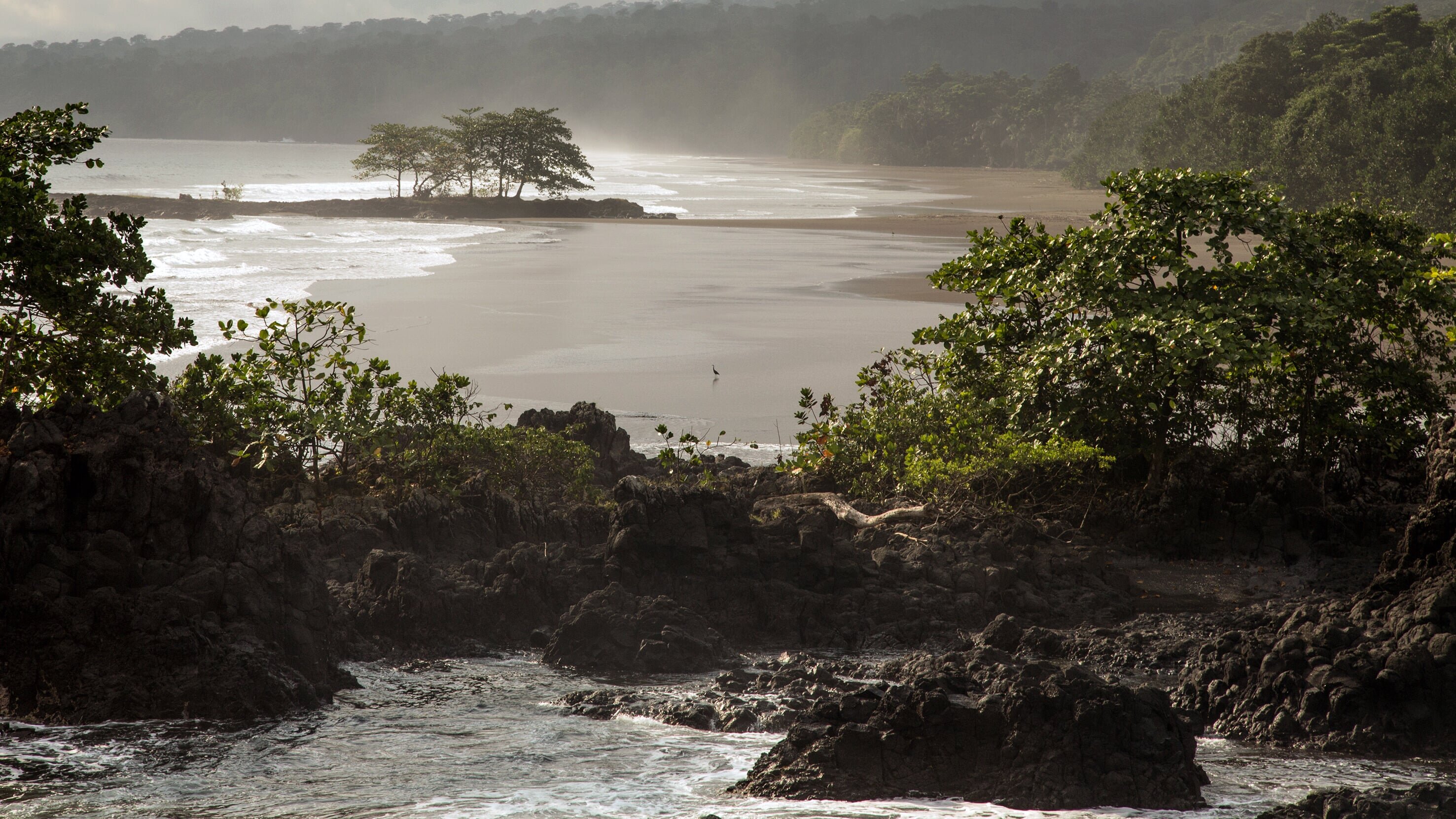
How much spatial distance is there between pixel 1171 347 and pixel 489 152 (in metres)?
46.8

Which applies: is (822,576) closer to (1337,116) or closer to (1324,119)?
(1324,119)

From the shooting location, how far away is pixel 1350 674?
5.79 meters

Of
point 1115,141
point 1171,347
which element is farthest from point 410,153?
point 1171,347

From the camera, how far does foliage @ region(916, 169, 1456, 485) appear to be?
815 cm

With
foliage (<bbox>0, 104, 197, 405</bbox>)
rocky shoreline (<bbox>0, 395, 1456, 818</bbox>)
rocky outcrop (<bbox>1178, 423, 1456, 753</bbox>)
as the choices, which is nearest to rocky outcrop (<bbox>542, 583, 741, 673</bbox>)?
rocky shoreline (<bbox>0, 395, 1456, 818</bbox>)

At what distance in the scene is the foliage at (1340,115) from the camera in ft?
104

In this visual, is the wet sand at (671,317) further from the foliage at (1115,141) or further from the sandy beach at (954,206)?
the foliage at (1115,141)

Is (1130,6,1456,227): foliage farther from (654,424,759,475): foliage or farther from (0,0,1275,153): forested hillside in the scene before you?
(0,0,1275,153): forested hillside

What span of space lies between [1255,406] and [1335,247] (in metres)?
1.36

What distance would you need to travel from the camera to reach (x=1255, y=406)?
945 cm

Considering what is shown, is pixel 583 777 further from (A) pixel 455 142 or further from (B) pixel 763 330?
(A) pixel 455 142

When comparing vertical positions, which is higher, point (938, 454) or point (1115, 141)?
point (1115, 141)

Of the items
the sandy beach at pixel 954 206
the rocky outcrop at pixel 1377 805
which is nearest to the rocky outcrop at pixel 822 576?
the rocky outcrop at pixel 1377 805

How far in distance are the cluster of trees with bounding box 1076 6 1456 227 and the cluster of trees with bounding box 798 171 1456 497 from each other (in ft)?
53.3
